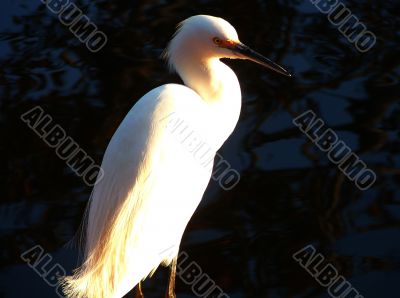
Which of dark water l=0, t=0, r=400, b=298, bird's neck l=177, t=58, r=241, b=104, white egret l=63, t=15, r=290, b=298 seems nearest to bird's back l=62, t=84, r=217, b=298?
white egret l=63, t=15, r=290, b=298

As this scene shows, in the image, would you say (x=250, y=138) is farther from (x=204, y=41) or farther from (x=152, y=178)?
(x=152, y=178)

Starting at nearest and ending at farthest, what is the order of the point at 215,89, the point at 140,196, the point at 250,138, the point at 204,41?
the point at 140,196
the point at 204,41
the point at 215,89
the point at 250,138

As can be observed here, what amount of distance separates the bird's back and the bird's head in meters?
0.15

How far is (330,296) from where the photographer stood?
100.0 inches

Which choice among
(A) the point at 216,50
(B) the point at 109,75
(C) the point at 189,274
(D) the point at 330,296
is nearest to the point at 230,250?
(C) the point at 189,274

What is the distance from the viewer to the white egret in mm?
2184

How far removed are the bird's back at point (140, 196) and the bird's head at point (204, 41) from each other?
5.9 inches

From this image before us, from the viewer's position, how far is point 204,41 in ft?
7.91

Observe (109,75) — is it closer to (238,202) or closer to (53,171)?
(53,171)

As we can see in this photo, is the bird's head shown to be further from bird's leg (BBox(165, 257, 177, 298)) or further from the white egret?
bird's leg (BBox(165, 257, 177, 298))

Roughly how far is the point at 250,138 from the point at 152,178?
120 centimetres

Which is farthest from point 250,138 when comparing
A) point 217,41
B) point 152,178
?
point 152,178

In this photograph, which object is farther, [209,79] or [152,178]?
[209,79]

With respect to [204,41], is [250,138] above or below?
Answer: below
